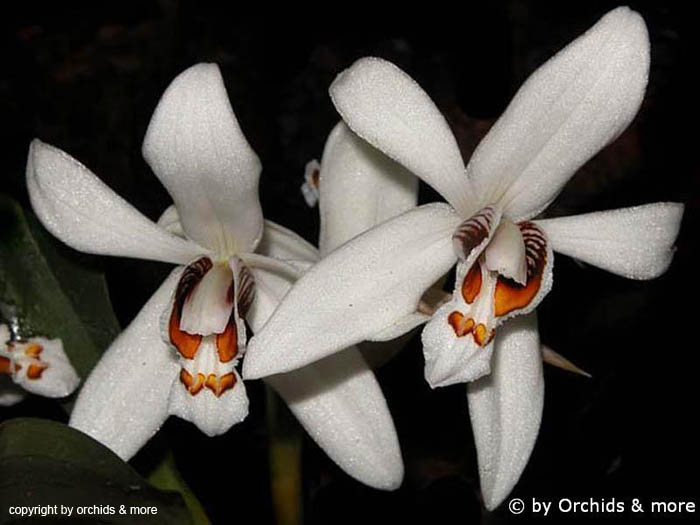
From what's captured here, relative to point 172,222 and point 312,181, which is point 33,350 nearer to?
point 172,222

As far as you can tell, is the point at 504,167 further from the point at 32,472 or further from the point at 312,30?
the point at 312,30

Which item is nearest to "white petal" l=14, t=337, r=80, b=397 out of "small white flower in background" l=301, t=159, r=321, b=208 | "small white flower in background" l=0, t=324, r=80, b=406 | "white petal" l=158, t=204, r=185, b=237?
"small white flower in background" l=0, t=324, r=80, b=406

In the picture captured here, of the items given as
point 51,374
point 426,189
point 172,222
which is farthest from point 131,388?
point 426,189

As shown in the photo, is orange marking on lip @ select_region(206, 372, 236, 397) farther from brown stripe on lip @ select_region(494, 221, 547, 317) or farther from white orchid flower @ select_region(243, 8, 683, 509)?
brown stripe on lip @ select_region(494, 221, 547, 317)

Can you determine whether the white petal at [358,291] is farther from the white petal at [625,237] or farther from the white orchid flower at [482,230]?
the white petal at [625,237]

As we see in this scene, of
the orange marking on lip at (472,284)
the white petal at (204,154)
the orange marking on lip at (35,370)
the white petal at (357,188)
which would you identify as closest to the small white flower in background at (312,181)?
the white petal at (357,188)

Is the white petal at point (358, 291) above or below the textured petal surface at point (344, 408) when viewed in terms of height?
above
